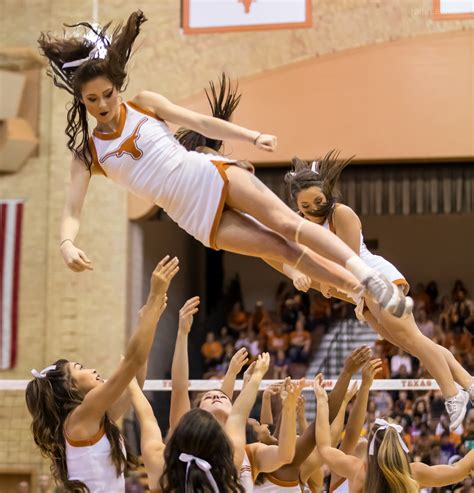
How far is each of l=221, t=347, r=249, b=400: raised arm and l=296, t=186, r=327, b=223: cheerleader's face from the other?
0.81 meters

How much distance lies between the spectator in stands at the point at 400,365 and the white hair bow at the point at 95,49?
7.81m

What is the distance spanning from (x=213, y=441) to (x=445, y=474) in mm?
1874

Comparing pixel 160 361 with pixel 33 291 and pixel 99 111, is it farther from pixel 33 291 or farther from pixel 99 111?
pixel 99 111

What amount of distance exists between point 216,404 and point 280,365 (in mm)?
8466

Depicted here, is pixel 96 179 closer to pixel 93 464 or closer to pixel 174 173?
pixel 174 173

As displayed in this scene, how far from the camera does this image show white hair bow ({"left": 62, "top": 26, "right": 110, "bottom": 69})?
183 inches

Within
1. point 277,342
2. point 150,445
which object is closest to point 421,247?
point 277,342

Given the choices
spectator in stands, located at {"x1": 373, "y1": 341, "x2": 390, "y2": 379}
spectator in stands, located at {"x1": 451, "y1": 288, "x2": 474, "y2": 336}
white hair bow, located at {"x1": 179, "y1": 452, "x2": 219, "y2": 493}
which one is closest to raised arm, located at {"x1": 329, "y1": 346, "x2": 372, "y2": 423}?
white hair bow, located at {"x1": 179, "y1": 452, "x2": 219, "y2": 493}

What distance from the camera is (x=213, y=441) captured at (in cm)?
326

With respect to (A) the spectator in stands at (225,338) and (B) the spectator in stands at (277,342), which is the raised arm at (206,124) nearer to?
Result: (B) the spectator in stands at (277,342)

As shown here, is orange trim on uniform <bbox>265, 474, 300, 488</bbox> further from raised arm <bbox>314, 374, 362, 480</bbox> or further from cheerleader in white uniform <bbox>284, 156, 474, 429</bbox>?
cheerleader in white uniform <bbox>284, 156, 474, 429</bbox>

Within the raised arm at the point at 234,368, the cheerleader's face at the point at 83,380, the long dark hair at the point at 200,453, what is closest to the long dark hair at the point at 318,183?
the raised arm at the point at 234,368

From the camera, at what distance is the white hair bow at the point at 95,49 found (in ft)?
15.3

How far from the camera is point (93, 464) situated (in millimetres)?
3979
